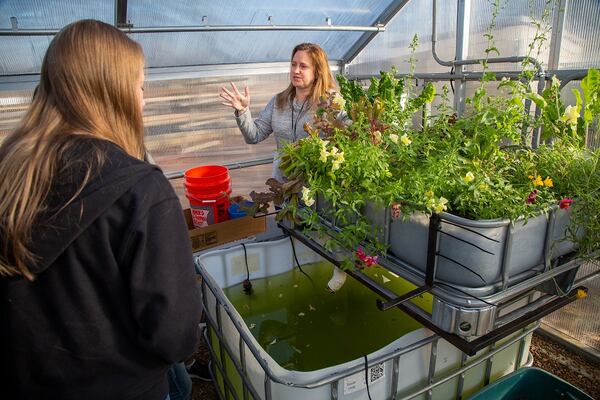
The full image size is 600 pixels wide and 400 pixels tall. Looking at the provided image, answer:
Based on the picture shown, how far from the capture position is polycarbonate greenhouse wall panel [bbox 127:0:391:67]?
3.04 meters

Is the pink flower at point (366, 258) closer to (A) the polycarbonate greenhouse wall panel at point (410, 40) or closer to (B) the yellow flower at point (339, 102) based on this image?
(B) the yellow flower at point (339, 102)

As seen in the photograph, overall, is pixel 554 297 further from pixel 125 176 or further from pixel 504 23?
pixel 504 23

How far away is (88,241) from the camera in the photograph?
89cm

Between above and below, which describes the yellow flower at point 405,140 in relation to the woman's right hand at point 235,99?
below

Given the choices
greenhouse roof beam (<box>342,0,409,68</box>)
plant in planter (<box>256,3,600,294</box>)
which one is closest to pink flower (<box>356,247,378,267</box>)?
plant in planter (<box>256,3,600,294</box>)

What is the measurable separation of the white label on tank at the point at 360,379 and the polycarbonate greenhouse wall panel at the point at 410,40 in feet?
8.27

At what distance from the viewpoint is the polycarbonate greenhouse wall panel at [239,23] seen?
3.04 m

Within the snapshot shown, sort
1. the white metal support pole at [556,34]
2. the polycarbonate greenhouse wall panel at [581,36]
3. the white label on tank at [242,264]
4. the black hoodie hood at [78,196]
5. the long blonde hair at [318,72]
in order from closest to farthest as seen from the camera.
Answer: the black hoodie hood at [78,196], the white label on tank at [242,264], the polycarbonate greenhouse wall panel at [581,36], the white metal support pole at [556,34], the long blonde hair at [318,72]

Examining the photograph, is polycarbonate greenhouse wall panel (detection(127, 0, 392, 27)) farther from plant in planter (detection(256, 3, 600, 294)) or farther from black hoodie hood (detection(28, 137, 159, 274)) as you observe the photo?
black hoodie hood (detection(28, 137, 159, 274))

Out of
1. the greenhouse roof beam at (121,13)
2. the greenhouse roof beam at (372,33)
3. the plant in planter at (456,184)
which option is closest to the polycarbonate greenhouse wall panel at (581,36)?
the plant in planter at (456,184)

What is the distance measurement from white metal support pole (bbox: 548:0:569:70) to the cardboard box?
1957 millimetres

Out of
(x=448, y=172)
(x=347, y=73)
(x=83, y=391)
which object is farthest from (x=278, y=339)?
(x=347, y=73)

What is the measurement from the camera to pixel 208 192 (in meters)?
2.92

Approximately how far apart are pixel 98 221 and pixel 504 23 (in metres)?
2.68
